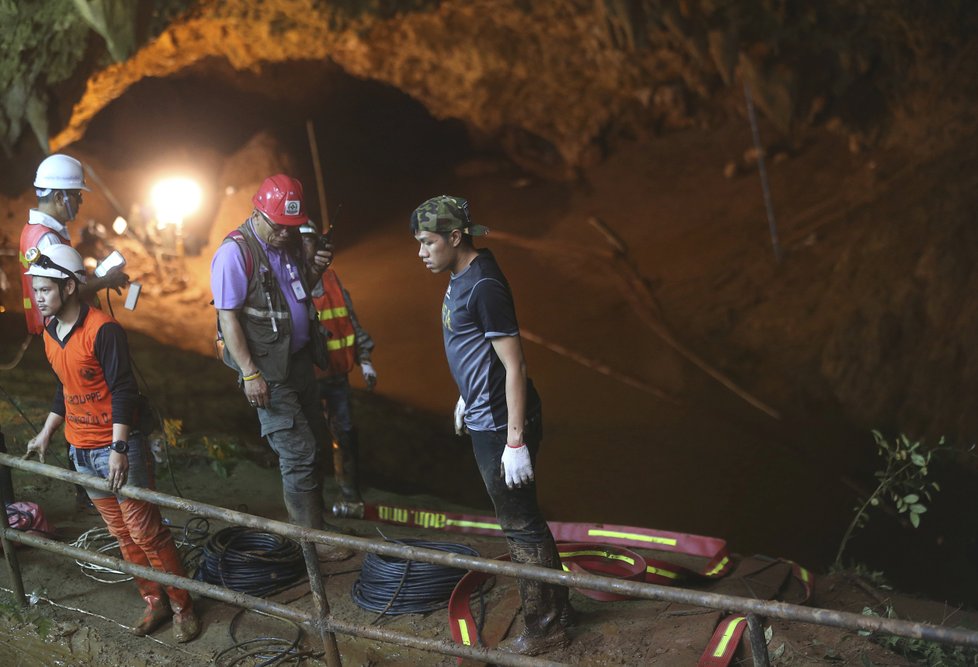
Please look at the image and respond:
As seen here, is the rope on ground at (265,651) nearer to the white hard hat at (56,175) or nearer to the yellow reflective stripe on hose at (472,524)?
the yellow reflective stripe on hose at (472,524)

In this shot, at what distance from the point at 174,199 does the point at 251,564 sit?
9.22 metres

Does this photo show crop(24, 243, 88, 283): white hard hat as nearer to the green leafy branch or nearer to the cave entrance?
the green leafy branch

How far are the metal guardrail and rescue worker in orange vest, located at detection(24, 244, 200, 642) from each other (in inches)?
7.0

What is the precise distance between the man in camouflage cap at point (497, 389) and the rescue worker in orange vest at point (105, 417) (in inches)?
58.5

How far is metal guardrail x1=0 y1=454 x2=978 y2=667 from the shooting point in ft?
9.30

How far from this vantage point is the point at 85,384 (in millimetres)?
4504

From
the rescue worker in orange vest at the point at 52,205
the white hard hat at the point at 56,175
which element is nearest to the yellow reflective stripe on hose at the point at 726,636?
the rescue worker in orange vest at the point at 52,205

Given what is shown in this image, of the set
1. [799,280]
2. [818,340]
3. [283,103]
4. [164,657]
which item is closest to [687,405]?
[818,340]

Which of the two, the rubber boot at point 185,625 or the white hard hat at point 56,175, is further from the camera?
the white hard hat at point 56,175

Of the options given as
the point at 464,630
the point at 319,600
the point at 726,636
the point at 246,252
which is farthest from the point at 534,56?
the point at 319,600

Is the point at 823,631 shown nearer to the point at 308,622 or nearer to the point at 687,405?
the point at 308,622

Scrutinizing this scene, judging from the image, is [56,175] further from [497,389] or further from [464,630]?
[464,630]

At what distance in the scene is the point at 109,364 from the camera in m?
4.38

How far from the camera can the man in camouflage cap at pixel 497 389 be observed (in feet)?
12.8
